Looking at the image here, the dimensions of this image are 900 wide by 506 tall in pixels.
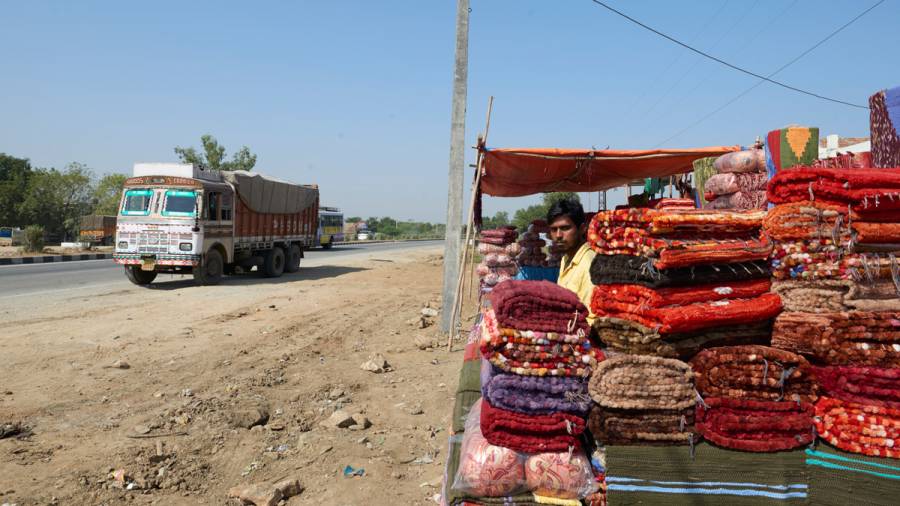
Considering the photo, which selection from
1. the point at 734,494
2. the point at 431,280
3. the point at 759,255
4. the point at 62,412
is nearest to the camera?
the point at 734,494

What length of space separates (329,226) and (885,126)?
37.9 m

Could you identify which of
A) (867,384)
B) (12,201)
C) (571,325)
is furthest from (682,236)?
(12,201)

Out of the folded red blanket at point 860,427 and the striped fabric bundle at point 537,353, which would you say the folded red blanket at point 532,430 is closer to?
the striped fabric bundle at point 537,353

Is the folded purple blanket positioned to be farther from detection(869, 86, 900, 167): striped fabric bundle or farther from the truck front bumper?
the truck front bumper

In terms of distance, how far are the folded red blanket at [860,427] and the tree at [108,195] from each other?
137 feet

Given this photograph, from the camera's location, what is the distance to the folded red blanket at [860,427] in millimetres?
2180

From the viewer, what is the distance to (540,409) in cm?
235

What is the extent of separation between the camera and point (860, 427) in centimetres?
221

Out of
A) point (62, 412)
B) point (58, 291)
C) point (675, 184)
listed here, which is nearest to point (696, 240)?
point (62, 412)

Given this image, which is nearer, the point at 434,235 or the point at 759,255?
the point at 759,255

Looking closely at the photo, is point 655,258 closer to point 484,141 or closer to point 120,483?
point 120,483

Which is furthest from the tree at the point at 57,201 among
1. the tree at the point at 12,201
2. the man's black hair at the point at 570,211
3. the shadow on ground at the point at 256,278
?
the man's black hair at the point at 570,211

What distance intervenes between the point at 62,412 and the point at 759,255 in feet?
17.0

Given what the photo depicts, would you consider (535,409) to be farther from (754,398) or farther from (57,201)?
(57,201)
